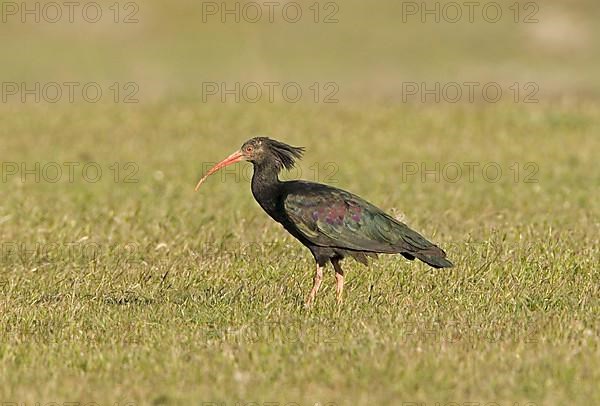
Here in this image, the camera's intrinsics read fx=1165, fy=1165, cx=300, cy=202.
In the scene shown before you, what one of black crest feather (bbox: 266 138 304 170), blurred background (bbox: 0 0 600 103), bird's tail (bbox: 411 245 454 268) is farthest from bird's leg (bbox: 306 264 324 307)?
blurred background (bbox: 0 0 600 103)

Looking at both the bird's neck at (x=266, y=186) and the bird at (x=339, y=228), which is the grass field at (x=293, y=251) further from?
the bird's neck at (x=266, y=186)

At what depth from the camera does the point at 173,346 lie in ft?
24.7

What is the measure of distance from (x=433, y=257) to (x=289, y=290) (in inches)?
50.9

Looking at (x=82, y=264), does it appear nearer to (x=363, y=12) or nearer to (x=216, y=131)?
(x=216, y=131)

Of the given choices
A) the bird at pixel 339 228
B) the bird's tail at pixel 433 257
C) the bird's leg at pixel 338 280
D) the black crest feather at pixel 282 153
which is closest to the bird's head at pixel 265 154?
the black crest feather at pixel 282 153

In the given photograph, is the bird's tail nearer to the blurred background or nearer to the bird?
the bird

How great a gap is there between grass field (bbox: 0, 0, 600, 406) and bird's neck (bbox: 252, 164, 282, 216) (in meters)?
0.72

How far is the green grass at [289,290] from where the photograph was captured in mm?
6703

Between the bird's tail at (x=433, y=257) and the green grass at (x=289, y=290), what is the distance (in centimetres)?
27

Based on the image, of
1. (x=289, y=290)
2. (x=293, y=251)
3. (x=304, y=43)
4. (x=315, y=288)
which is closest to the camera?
(x=315, y=288)

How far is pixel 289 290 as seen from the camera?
970 centimetres

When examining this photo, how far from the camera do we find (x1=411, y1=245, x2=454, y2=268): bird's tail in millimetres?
9109

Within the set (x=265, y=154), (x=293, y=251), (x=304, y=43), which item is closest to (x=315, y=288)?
(x=265, y=154)

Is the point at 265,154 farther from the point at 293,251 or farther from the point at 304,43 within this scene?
the point at 304,43
